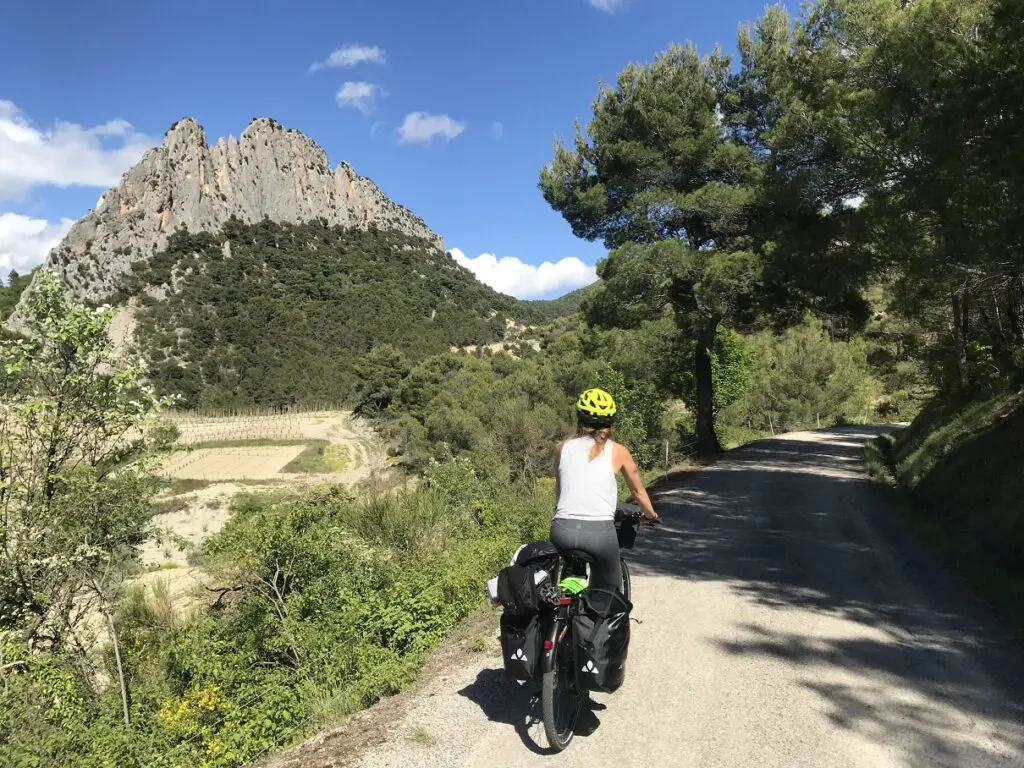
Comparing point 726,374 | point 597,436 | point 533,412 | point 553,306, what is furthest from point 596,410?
point 553,306

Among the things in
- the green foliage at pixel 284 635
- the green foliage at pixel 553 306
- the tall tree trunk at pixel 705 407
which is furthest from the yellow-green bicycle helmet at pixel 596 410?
the green foliage at pixel 553 306

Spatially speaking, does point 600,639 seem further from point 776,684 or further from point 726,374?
point 726,374

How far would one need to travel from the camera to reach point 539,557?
3.34 metres

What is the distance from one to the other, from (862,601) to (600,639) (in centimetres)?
371

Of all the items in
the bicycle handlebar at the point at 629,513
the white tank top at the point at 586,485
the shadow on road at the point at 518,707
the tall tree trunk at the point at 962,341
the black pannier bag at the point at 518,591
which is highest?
the tall tree trunk at the point at 962,341

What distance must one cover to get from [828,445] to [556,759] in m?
21.0

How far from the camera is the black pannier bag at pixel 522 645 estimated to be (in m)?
3.10

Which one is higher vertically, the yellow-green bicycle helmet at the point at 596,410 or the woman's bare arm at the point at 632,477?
the yellow-green bicycle helmet at the point at 596,410

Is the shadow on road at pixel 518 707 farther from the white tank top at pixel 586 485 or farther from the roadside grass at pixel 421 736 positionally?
the white tank top at pixel 586 485

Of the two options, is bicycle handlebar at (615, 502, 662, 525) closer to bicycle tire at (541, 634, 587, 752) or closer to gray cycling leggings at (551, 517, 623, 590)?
gray cycling leggings at (551, 517, 623, 590)

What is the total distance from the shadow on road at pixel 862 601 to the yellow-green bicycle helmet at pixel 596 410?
7.03 feet

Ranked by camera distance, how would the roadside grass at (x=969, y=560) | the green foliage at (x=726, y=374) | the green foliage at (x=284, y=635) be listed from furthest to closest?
1. the green foliage at (x=726, y=374)
2. the roadside grass at (x=969, y=560)
3. the green foliage at (x=284, y=635)

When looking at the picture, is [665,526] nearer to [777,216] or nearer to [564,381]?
[777,216]

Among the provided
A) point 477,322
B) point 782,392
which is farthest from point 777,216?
point 477,322
